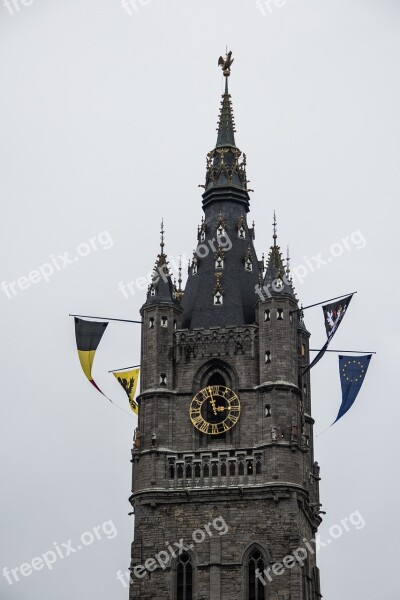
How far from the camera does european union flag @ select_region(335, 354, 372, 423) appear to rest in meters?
99.0

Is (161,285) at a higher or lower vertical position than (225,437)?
higher

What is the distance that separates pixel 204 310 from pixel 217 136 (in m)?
15.0

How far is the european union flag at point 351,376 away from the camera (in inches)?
3898

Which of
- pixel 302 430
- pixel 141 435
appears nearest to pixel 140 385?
pixel 141 435

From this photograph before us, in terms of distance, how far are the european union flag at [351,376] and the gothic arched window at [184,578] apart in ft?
42.4

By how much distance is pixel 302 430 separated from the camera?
3959 inches

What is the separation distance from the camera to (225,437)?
99688 millimetres

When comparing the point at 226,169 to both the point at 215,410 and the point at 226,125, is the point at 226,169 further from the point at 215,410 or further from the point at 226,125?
the point at 215,410

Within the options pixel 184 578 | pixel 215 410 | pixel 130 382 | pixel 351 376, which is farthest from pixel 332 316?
pixel 184 578

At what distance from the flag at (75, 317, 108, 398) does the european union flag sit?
1542cm

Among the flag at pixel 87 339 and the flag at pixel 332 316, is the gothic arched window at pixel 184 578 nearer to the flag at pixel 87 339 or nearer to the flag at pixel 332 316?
the flag at pixel 87 339

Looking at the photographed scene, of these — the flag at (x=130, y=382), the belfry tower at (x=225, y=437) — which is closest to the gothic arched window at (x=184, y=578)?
the belfry tower at (x=225, y=437)

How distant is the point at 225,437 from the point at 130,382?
7794 millimetres

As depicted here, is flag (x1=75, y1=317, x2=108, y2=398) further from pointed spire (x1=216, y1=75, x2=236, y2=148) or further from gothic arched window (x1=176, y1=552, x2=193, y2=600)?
pointed spire (x1=216, y1=75, x2=236, y2=148)
